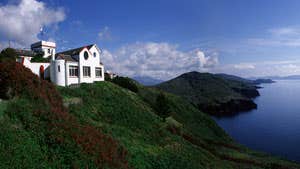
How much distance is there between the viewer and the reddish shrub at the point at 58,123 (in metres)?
14.4

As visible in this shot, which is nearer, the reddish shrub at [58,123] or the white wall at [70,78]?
the reddish shrub at [58,123]

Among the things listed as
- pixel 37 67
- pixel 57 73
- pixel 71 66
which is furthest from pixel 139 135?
pixel 37 67

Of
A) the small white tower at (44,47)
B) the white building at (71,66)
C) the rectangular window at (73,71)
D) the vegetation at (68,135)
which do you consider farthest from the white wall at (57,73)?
the small white tower at (44,47)

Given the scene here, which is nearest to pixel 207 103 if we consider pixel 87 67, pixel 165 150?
pixel 87 67

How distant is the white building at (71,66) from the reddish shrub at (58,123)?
11.3 meters

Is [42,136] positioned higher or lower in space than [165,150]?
higher

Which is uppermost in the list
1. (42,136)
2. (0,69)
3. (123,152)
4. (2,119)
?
(0,69)

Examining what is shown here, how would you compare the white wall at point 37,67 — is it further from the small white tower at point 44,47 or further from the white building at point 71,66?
the small white tower at point 44,47

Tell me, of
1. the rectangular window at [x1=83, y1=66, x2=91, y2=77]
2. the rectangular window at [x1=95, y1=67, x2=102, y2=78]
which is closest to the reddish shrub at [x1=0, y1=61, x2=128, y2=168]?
the rectangular window at [x1=83, y1=66, x2=91, y2=77]

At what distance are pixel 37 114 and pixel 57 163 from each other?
5.64 meters

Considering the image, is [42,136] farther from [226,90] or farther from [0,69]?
[226,90]

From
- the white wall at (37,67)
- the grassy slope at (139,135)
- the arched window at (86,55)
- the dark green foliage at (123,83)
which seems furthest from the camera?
the dark green foliage at (123,83)

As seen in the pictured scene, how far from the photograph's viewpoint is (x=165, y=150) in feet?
71.4

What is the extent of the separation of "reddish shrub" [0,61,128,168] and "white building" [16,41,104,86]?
11.3 metres
